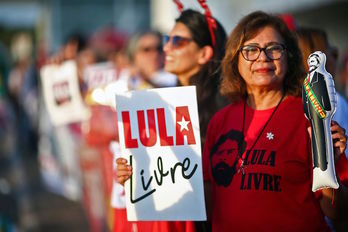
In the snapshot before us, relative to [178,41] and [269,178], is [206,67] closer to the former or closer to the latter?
[178,41]

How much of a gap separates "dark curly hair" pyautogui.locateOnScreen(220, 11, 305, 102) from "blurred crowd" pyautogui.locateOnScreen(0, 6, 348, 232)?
860 mm

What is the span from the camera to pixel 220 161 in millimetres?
3088

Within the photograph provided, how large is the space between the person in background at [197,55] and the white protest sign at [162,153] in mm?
711

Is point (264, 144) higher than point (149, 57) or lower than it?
lower

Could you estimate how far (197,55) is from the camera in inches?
158

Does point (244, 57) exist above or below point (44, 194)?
above

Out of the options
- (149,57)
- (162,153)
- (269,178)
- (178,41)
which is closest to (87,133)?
(149,57)

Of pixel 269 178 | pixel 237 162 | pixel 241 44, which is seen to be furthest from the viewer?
pixel 241 44

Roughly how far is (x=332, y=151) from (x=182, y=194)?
817 millimetres

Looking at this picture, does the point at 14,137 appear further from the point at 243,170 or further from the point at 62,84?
the point at 243,170

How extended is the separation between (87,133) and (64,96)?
4.38ft

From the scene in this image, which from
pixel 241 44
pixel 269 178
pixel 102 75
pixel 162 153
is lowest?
pixel 269 178

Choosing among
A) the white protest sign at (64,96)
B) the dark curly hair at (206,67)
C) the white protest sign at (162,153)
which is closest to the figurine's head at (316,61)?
the white protest sign at (162,153)

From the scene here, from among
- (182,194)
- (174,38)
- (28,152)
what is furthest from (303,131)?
(28,152)
